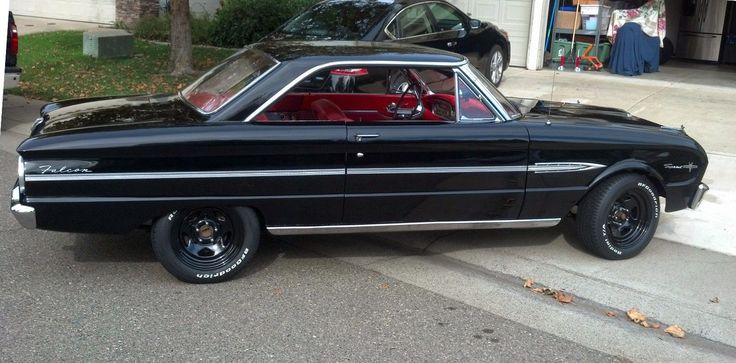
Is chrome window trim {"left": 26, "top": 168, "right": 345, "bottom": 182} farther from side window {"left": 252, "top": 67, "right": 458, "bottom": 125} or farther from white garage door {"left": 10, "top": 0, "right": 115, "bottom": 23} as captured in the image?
white garage door {"left": 10, "top": 0, "right": 115, "bottom": 23}

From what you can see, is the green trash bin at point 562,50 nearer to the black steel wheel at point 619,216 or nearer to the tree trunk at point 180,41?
the tree trunk at point 180,41

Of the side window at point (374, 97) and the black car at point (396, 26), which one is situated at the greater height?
the black car at point (396, 26)

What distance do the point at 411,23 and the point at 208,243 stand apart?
18.9 ft

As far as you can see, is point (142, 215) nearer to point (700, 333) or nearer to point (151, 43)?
point (700, 333)

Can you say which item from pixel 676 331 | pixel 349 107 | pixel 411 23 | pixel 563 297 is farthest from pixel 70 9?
pixel 676 331

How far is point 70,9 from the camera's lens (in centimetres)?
1973

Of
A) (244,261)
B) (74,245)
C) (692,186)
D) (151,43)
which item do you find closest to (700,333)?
(692,186)

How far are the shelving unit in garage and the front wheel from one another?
2.30 metres

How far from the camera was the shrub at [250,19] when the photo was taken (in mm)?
15336

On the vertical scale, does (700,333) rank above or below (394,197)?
below

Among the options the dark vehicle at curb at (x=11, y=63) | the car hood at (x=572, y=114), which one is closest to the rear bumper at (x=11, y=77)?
the dark vehicle at curb at (x=11, y=63)

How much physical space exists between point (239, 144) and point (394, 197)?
107cm

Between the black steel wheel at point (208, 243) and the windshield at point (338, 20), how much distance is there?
4.75m

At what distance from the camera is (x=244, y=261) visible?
5.02m
